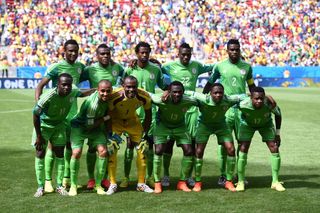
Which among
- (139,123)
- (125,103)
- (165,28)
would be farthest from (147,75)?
(165,28)

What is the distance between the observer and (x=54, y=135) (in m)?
8.95

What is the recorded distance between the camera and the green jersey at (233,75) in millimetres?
10055

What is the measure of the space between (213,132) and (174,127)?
2.15 ft

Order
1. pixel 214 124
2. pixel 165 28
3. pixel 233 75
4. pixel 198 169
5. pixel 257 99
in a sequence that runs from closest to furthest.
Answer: pixel 257 99, pixel 198 169, pixel 214 124, pixel 233 75, pixel 165 28

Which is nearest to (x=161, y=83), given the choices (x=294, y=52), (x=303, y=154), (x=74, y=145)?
(x=74, y=145)

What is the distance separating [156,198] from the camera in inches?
334

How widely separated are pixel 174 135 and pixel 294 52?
33.1m

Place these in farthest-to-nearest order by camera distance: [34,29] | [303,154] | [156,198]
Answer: [34,29], [303,154], [156,198]

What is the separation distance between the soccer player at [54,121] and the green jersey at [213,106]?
1891 mm

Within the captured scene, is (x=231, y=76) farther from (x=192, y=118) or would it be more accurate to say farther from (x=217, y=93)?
(x=217, y=93)

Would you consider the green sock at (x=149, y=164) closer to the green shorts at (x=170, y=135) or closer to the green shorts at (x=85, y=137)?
the green shorts at (x=170, y=135)

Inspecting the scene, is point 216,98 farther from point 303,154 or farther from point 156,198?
point 303,154

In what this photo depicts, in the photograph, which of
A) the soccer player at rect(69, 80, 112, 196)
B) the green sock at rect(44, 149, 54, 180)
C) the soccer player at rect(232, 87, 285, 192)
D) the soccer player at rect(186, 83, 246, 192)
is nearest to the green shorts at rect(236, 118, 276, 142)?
the soccer player at rect(232, 87, 285, 192)

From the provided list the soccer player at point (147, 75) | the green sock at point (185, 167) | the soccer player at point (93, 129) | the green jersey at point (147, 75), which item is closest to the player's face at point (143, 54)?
the soccer player at point (147, 75)
